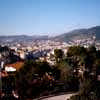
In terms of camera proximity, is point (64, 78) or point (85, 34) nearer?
point (64, 78)

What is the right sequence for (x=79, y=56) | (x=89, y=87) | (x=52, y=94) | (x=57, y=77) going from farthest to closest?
(x=79, y=56), (x=57, y=77), (x=52, y=94), (x=89, y=87)

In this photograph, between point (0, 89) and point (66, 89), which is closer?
point (0, 89)

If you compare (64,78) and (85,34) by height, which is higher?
(85,34)

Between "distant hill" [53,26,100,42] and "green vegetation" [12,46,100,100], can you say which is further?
"distant hill" [53,26,100,42]

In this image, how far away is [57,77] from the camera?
1223 centimetres

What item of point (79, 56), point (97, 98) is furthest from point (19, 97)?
point (79, 56)

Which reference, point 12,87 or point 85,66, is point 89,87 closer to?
point 12,87

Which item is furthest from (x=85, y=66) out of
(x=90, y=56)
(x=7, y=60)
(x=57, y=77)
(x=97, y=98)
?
(x=7, y=60)

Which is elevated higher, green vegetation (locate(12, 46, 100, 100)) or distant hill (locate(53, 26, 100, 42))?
distant hill (locate(53, 26, 100, 42))

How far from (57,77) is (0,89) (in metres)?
4.65

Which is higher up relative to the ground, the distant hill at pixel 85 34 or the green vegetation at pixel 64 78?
the distant hill at pixel 85 34

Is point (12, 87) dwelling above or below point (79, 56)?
below

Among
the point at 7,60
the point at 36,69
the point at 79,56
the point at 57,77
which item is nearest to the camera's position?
the point at 36,69

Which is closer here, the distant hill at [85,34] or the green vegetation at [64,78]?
the green vegetation at [64,78]
